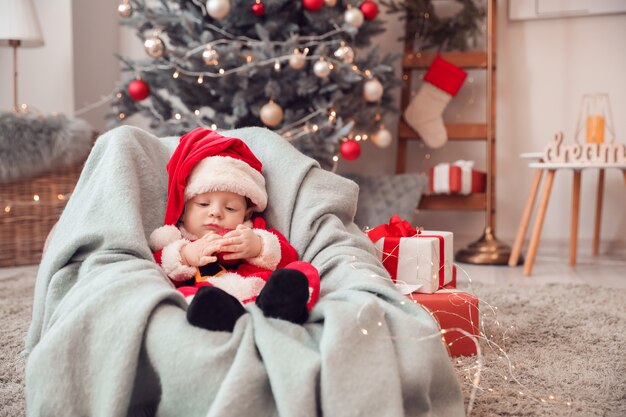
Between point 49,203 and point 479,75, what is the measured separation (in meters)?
2.12

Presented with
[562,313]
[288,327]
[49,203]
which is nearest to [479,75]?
[562,313]

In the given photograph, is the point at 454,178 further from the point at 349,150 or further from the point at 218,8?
the point at 218,8

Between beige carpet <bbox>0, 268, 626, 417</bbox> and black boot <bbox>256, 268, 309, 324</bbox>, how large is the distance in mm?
370

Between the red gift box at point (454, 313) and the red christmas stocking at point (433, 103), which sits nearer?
the red gift box at point (454, 313)

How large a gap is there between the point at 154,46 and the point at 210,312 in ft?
6.17

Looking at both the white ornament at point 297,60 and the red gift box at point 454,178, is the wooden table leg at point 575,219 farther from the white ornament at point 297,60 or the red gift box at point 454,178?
the white ornament at point 297,60

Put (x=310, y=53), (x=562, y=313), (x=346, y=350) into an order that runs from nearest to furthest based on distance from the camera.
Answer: (x=346, y=350), (x=562, y=313), (x=310, y=53)

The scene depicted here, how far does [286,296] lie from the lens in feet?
3.59

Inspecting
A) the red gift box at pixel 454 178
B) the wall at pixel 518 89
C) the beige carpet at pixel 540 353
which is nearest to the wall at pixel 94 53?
the wall at pixel 518 89

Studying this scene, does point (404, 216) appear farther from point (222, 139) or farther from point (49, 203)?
point (222, 139)

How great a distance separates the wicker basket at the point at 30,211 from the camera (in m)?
2.88

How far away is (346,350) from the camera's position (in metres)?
1.00

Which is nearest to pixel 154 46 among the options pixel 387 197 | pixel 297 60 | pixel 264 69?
pixel 264 69

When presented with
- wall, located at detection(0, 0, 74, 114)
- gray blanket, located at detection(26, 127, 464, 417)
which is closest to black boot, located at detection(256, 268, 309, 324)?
gray blanket, located at detection(26, 127, 464, 417)
